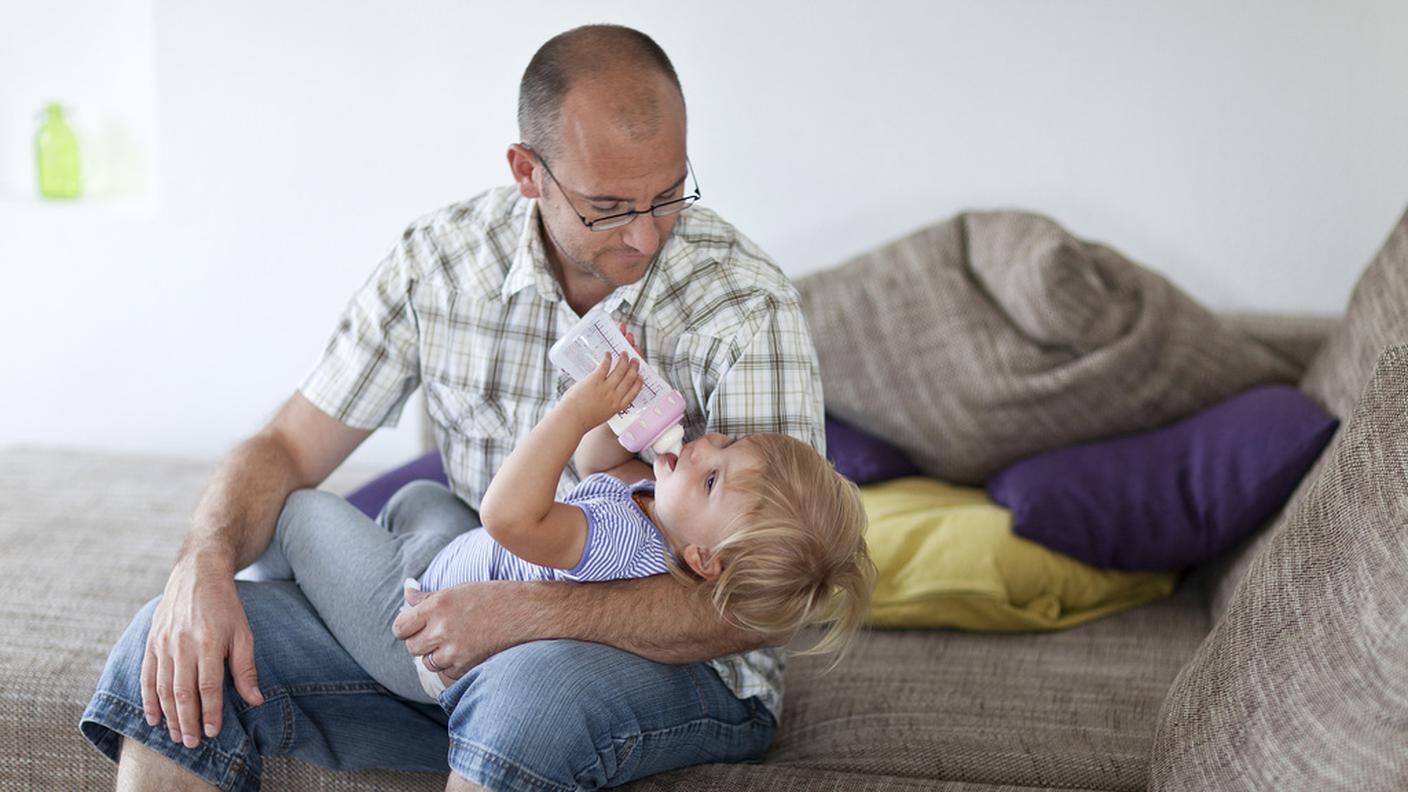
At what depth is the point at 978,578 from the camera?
2.15 m

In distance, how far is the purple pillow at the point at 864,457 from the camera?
2.44 metres

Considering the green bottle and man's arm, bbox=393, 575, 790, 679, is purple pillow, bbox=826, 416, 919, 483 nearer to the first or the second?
man's arm, bbox=393, 575, 790, 679

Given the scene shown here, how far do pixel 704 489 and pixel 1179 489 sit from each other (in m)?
1.01

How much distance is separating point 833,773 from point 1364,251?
1669 millimetres

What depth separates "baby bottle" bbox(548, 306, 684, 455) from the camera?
167 cm

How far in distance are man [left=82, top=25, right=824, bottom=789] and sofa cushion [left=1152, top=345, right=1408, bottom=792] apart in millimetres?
508

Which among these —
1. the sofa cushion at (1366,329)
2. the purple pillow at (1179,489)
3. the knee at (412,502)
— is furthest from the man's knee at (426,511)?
the sofa cushion at (1366,329)

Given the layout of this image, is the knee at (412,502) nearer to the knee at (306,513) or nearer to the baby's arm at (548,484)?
the knee at (306,513)

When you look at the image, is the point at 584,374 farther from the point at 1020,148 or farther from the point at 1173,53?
the point at 1173,53

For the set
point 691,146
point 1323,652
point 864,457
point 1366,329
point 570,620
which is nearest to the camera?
point 1323,652

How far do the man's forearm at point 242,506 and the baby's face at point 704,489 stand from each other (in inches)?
22.1

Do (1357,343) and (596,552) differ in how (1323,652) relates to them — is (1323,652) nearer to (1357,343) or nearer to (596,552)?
(596,552)

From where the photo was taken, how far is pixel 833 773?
165 cm

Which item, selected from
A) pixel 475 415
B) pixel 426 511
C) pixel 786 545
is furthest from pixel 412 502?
pixel 786 545
